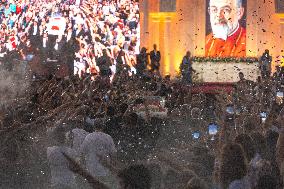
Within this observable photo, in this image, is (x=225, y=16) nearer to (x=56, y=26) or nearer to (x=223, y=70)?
(x=223, y=70)

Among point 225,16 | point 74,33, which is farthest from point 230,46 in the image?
point 74,33

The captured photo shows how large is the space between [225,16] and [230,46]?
118 cm

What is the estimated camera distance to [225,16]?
29.5 m

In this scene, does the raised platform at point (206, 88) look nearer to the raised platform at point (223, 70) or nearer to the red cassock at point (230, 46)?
the raised platform at point (223, 70)

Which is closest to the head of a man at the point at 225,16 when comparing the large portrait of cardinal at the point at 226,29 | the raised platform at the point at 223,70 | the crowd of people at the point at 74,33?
the large portrait of cardinal at the point at 226,29

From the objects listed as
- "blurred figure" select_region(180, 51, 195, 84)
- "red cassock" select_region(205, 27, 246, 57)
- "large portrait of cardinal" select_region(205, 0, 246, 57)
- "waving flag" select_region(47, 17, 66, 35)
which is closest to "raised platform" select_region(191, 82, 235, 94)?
"blurred figure" select_region(180, 51, 195, 84)

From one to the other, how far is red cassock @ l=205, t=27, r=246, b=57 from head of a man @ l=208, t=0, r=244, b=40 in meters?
0.19

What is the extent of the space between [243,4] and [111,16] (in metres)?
5.43

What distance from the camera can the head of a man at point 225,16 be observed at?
29.5m

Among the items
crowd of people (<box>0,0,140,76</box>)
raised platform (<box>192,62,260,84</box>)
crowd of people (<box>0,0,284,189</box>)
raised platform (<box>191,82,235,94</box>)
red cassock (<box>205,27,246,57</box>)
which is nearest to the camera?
crowd of people (<box>0,0,284,189</box>)

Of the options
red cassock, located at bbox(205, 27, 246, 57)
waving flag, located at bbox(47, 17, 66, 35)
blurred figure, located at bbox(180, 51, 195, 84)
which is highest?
waving flag, located at bbox(47, 17, 66, 35)

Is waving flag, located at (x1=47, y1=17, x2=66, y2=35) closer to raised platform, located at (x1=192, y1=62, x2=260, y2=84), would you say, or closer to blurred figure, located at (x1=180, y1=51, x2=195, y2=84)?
blurred figure, located at (x1=180, y1=51, x2=195, y2=84)

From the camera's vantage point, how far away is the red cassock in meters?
29.4

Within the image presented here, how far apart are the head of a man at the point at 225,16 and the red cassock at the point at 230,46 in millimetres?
194
